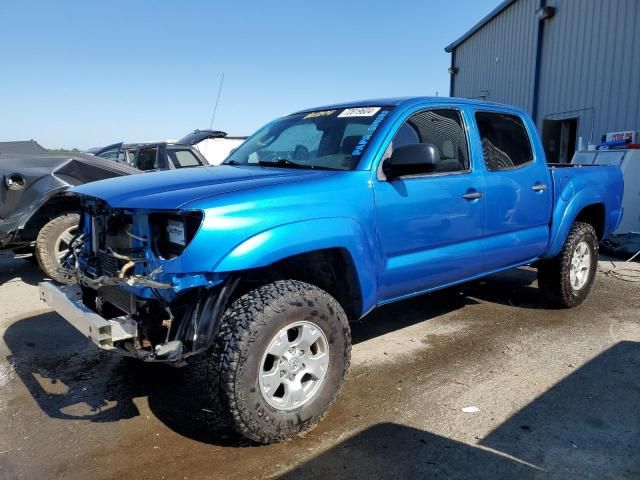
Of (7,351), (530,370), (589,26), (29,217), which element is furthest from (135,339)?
(589,26)

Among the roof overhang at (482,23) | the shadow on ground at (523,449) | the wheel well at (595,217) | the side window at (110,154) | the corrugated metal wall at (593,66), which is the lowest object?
the shadow on ground at (523,449)

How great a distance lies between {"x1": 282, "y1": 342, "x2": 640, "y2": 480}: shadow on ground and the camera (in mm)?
2564

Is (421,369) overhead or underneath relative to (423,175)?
underneath

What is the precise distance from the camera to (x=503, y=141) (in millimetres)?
4387

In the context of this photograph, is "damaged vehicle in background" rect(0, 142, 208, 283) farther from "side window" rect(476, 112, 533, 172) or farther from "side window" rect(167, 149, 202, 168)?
"side window" rect(476, 112, 533, 172)

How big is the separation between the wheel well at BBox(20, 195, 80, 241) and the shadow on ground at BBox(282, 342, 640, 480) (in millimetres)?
4435

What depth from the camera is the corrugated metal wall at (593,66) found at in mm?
10617

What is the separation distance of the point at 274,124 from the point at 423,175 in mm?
1498

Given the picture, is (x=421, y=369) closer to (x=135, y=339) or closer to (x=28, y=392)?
(x=135, y=339)

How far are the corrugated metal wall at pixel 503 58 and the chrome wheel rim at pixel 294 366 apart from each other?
13.5 meters

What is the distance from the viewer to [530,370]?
12.2 ft

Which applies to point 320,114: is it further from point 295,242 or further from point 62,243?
point 62,243

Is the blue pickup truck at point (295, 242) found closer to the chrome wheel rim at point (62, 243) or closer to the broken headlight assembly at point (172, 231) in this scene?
the broken headlight assembly at point (172, 231)

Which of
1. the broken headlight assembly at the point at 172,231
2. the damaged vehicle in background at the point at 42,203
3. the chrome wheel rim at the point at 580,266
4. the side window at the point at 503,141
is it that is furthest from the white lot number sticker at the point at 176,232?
the chrome wheel rim at the point at 580,266
